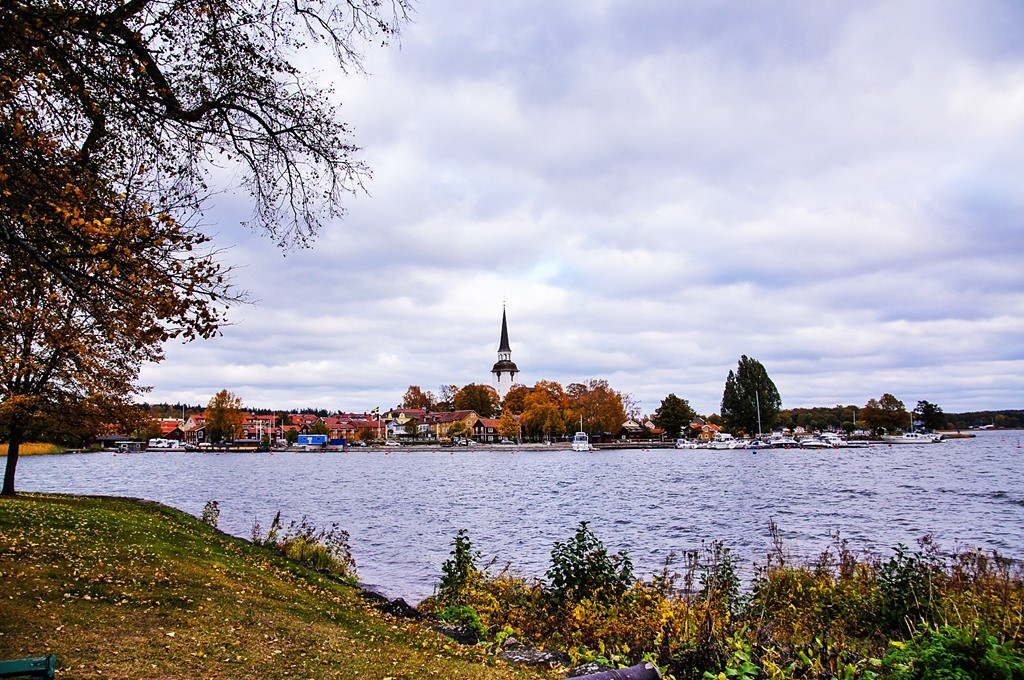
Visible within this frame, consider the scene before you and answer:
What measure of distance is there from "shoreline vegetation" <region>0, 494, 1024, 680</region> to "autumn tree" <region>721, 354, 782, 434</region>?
525 feet

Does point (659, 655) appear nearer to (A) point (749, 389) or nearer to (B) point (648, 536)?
(B) point (648, 536)

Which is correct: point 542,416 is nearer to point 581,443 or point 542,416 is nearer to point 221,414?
point 581,443

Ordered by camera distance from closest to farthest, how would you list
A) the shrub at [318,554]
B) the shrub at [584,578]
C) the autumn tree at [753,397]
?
the shrub at [584,578] → the shrub at [318,554] → the autumn tree at [753,397]

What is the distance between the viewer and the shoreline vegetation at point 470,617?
8.38 metres

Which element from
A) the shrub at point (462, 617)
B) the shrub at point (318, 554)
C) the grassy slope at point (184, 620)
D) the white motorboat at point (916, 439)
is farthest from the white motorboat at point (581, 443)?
the shrub at point (462, 617)

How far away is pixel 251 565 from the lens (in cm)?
1664

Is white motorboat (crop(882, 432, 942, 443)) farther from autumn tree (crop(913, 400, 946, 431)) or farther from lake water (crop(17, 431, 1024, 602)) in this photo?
lake water (crop(17, 431, 1024, 602))

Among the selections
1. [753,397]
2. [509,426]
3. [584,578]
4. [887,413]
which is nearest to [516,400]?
[509,426]

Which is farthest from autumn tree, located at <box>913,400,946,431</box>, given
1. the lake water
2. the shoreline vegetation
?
the shoreline vegetation

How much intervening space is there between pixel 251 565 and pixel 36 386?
543 inches

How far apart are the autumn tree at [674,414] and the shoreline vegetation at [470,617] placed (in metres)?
160

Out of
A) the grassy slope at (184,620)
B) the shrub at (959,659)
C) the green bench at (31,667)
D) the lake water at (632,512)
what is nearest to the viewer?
the green bench at (31,667)

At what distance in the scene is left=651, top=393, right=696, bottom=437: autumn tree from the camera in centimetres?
17362

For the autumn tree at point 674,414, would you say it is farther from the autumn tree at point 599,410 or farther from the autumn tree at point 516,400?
the autumn tree at point 516,400
